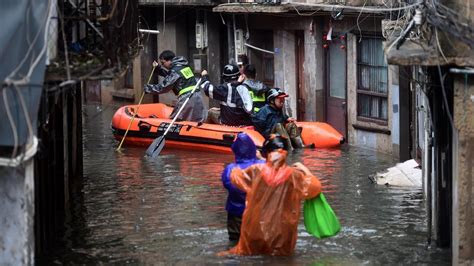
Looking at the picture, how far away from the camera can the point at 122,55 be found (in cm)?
1466

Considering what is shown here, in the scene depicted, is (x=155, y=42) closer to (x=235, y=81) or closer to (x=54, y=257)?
(x=235, y=81)

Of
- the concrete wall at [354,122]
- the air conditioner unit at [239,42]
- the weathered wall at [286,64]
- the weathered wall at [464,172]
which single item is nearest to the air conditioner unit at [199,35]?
the air conditioner unit at [239,42]

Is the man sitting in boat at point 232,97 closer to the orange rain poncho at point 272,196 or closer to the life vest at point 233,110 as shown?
the life vest at point 233,110

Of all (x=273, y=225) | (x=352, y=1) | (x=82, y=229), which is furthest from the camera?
(x=352, y=1)

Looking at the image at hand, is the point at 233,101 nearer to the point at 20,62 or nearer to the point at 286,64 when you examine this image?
the point at 286,64

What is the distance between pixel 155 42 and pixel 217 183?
11.5m

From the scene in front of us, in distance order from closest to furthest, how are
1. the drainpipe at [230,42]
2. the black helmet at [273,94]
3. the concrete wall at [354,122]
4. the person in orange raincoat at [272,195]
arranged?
the person in orange raincoat at [272,195] → the black helmet at [273,94] → the concrete wall at [354,122] → the drainpipe at [230,42]

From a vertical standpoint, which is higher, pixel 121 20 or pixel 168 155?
pixel 121 20

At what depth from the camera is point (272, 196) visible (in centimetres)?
1499

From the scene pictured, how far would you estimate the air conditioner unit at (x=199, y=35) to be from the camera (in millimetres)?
29938

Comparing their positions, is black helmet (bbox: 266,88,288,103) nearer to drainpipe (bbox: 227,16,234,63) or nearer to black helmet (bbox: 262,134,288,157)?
drainpipe (bbox: 227,16,234,63)

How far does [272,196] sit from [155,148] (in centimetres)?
1005

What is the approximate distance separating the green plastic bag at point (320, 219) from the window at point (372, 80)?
9.62 metres

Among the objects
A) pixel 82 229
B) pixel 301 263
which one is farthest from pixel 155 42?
pixel 301 263
